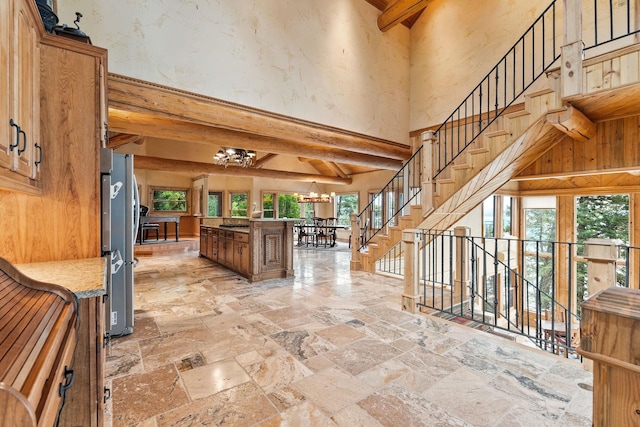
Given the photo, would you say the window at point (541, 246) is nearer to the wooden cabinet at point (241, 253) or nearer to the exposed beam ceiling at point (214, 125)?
the exposed beam ceiling at point (214, 125)

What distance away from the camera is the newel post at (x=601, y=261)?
2.18 metres

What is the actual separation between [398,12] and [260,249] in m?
5.32

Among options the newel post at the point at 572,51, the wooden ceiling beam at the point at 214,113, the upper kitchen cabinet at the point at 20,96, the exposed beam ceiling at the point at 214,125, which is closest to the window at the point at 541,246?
the exposed beam ceiling at the point at 214,125

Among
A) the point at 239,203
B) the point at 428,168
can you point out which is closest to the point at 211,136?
the point at 428,168

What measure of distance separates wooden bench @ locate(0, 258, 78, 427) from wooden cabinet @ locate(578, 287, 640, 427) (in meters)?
1.13

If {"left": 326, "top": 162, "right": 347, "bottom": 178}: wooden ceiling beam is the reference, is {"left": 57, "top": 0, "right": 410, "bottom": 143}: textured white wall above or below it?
above

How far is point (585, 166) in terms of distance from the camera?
4.91m

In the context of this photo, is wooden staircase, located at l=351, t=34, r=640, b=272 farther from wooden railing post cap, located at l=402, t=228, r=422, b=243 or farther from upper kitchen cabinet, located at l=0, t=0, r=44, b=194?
upper kitchen cabinet, located at l=0, t=0, r=44, b=194

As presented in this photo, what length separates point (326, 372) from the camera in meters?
2.18

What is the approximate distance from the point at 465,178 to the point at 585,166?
8.69ft

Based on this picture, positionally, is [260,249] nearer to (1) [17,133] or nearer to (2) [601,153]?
(1) [17,133]

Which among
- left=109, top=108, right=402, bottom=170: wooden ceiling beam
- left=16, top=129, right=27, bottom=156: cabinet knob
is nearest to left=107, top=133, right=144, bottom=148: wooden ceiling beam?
left=109, top=108, right=402, bottom=170: wooden ceiling beam

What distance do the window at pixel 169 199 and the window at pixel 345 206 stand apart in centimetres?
608

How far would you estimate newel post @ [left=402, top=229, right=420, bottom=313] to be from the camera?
3430mm
